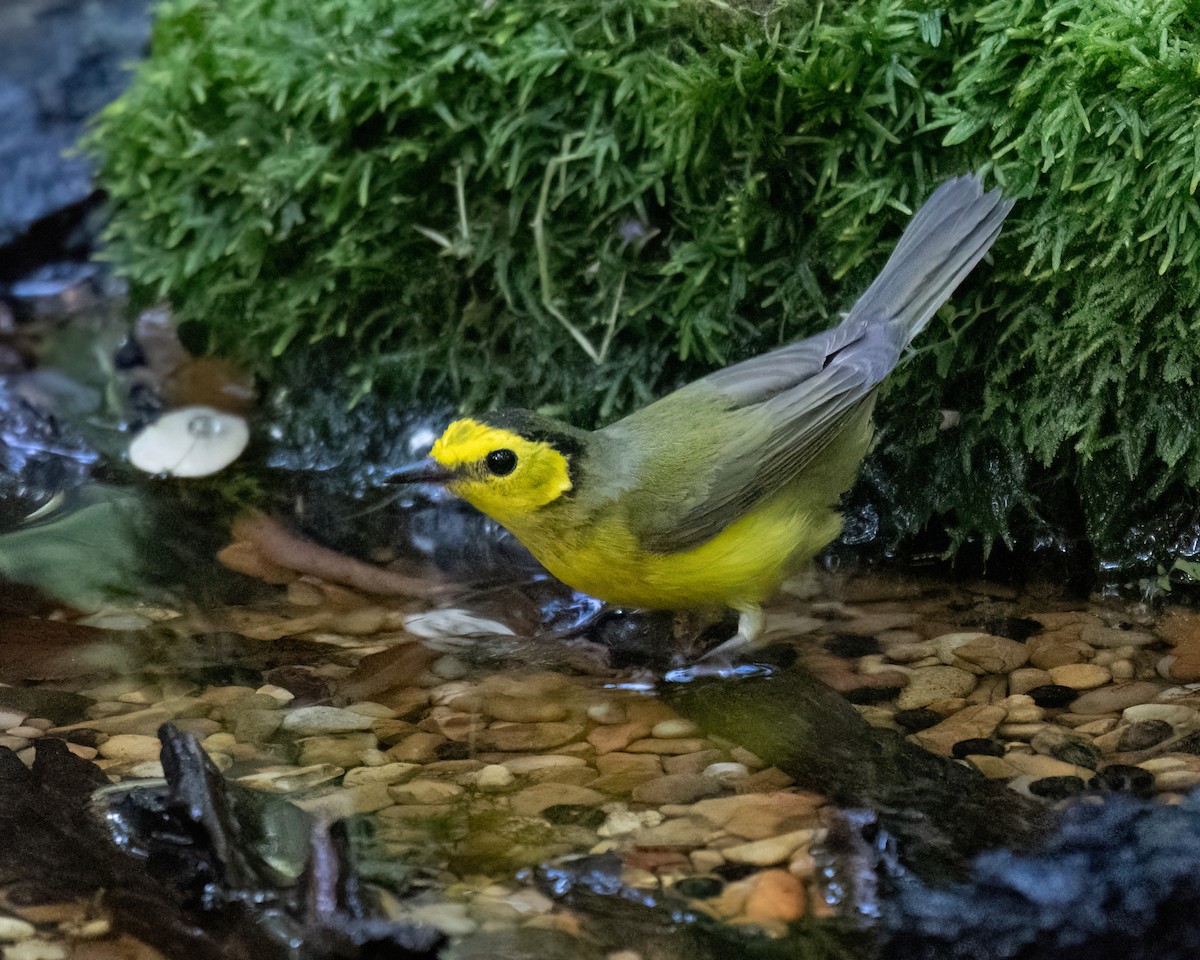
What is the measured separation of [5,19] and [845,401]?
4.75 m

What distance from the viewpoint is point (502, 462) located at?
11.6 ft

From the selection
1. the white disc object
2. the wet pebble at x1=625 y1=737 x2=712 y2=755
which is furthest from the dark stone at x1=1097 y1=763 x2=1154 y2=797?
the white disc object

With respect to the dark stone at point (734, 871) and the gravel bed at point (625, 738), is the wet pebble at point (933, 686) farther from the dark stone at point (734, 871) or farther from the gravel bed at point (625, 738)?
the dark stone at point (734, 871)

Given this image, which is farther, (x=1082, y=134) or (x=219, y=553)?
(x=219, y=553)

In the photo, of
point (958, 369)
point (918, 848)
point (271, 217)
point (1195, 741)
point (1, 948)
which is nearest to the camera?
point (1, 948)

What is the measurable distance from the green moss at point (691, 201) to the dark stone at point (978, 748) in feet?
3.91

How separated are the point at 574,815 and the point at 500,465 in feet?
3.87

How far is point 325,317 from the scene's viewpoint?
4.63m

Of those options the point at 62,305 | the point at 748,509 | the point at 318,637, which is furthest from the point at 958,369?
the point at 62,305

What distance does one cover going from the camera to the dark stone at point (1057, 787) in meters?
2.68

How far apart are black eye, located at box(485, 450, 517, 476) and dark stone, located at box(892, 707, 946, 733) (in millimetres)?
1298

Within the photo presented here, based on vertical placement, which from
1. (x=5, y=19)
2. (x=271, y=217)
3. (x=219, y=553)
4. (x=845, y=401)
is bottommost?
(x=219, y=553)

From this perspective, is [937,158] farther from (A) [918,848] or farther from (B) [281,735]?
(B) [281,735]

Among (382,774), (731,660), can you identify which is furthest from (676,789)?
(731,660)
